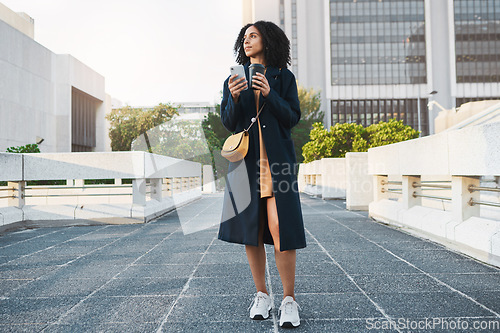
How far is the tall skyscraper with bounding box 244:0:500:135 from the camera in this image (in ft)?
182

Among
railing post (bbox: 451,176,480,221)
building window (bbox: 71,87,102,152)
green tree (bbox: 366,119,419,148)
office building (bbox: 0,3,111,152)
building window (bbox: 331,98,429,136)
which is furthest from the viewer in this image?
building window (bbox: 331,98,429,136)

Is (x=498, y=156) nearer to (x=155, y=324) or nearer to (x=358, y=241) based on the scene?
(x=358, y=241)

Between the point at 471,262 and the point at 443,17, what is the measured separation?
6308 centimetres

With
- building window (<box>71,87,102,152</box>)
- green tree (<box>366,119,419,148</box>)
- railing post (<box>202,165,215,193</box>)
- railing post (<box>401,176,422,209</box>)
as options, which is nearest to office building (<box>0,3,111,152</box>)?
building window (<box>71,87,102,152</box>)

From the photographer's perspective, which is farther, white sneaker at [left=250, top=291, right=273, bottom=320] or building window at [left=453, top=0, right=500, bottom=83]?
building window at [left=453, top=0, right=500, bottom=83]

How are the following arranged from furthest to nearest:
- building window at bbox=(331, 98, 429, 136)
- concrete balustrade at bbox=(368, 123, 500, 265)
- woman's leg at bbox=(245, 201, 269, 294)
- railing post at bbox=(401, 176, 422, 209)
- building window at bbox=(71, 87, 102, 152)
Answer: building window at bbox=(331, 98, 429, 136) < building window at bbox=(71, 87, 102, 152) < railing post at bbox=(401, 176, 422, 209) < concrete balustrade at bbox=(368, 123, 500, 265) < woman's leg at bbox=(245, 201, 269, 294)

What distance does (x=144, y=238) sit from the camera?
5973 mm

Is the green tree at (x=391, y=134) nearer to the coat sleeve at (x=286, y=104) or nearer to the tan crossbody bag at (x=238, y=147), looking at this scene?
the coat sleeve at (x=286, y=104)

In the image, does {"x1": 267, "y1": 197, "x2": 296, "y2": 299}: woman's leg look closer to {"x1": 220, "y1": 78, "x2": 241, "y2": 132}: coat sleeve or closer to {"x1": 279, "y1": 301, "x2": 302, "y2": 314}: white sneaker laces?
{"x1": 279, "y1": 301, "x2": 302, "y2": 314}: white sneaker laces

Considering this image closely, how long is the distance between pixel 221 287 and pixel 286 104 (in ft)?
5.56

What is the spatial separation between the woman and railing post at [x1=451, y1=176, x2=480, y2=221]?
297cm

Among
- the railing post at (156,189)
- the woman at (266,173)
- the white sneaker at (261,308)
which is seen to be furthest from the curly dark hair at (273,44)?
the railing post at (156,189)

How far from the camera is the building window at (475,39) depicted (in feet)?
182

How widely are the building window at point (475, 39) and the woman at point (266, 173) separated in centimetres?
6187
